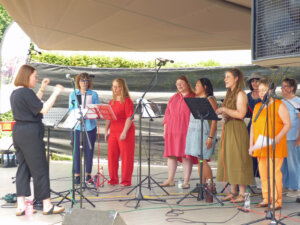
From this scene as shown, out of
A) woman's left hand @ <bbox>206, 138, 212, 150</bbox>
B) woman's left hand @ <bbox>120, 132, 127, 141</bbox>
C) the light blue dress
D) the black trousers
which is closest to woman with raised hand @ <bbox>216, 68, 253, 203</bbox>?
woman's left hand @ <bbox>206, 138, 212, 150</bbox>

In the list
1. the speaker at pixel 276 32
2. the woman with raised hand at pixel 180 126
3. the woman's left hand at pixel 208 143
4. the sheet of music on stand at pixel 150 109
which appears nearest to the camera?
the speaker at pixel 276 32

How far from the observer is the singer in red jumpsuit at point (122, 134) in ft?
22.2

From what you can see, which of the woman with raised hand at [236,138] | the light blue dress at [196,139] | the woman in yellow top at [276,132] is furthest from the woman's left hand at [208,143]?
the woman in yellow top at [276,132]

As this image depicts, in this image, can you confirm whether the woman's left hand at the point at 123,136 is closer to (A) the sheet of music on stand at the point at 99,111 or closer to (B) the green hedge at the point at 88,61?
(A) the sheet of music on stand at the point at 99,111

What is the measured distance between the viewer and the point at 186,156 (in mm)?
6406

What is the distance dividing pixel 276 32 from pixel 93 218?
83.3 inches

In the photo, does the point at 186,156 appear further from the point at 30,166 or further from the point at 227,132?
the point at 30,166

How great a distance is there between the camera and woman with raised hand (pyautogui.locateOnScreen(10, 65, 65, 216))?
4.59 m

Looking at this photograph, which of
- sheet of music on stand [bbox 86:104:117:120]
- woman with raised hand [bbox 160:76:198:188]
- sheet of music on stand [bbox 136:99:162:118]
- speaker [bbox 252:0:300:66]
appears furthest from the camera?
woman with raised hand [bbox 160:76:198:188]

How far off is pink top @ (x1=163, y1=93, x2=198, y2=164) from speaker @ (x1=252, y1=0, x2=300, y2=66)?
132 inches

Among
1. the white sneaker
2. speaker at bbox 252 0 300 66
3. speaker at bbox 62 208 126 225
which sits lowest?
the white sneaker

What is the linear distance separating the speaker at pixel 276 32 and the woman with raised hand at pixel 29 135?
2.23m

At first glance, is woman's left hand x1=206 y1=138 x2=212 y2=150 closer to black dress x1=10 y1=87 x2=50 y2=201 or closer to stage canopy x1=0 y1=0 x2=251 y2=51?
stage canopy x1=0 y1=0 x2=251 y2=51

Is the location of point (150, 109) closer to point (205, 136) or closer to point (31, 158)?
point (205, 136)
